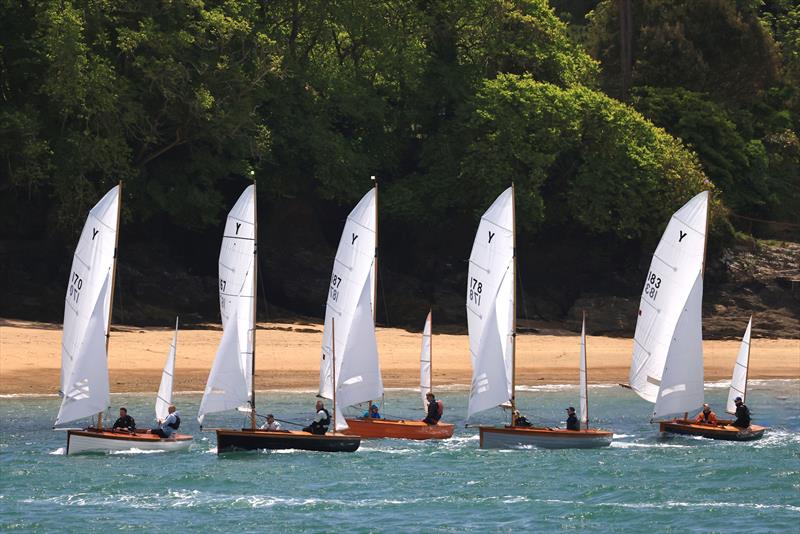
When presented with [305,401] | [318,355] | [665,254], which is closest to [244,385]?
[305,401]

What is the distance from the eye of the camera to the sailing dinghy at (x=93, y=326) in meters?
40.4

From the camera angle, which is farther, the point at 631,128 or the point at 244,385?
the point at 631,128

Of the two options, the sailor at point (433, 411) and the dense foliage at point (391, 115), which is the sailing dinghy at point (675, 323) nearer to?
the sailor at point (433, 411)

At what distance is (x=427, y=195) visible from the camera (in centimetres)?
6969

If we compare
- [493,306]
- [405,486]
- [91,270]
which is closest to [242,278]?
[91,270]

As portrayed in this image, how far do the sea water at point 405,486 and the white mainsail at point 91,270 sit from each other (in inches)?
123

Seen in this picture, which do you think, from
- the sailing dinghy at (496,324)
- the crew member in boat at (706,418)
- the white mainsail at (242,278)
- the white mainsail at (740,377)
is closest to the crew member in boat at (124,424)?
the white mainsail at (242,278)

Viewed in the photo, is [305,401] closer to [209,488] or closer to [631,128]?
[209,488]

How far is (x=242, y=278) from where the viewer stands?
1630 inches

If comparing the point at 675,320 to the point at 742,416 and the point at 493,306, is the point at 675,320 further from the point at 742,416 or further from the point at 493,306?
the point at 493,306

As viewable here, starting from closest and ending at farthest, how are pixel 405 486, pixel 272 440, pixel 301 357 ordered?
1. pixel 405 486
2. pixel 272 440
3. pixel 301 357

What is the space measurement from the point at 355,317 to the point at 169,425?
285 inches

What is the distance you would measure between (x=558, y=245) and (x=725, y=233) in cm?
791

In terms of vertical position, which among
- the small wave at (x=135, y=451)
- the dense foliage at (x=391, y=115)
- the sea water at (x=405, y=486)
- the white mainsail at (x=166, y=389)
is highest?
the dense foliage at (x=391, y=115)
